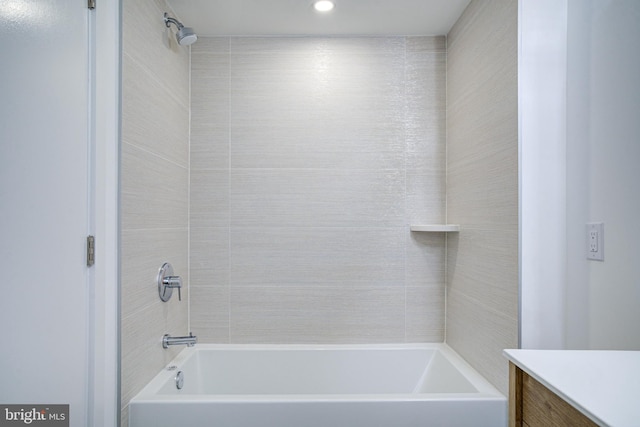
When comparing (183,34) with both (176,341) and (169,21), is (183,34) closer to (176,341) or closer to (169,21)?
(169,21)

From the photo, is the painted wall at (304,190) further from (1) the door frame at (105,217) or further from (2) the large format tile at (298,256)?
(1) the door frame at (105,217)

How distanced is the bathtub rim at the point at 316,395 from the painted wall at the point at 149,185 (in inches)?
2.0

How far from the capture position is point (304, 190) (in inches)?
90.2

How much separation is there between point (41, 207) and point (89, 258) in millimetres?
253

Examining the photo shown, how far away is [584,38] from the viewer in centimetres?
144

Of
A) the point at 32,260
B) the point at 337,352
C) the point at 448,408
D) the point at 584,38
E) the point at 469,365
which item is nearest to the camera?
the point at 32,260

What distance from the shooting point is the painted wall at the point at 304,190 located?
2.29 meters

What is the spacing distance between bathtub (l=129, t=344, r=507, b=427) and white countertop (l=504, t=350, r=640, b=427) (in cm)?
62

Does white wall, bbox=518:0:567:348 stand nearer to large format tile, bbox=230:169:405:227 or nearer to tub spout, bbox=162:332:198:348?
large format tile, bbox=230:169:405:227

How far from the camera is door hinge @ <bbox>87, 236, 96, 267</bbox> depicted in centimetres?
133

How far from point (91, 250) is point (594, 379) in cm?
146

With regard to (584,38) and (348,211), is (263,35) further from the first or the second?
(584,38)

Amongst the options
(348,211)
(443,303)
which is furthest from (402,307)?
(348,211)

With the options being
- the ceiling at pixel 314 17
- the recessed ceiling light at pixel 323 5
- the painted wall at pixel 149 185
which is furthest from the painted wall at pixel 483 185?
the painted wall at pixel 149 185
